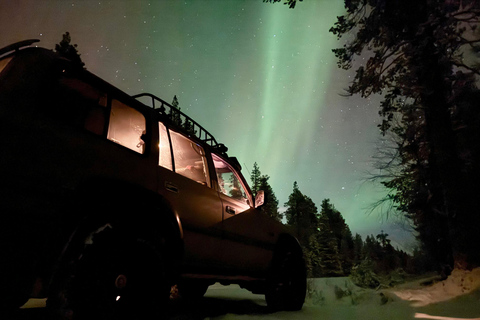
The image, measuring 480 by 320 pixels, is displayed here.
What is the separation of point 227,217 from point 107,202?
68.9 inches

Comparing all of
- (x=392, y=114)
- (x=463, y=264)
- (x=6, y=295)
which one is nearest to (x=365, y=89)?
(x=392, y=114)

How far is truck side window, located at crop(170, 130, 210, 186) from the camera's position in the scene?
3516 mm

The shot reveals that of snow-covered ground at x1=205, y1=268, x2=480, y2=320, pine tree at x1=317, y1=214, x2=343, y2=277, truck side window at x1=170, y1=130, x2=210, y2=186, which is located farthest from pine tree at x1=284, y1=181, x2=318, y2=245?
truck side window at x1=170, y1=130, x2=210, y2=186

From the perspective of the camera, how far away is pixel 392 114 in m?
9.36

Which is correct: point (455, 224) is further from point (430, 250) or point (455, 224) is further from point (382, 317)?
point (430, 250)

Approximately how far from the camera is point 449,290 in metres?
5.00

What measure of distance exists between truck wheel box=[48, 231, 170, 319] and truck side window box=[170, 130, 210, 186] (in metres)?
1.44

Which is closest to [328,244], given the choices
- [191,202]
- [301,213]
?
[301,213]

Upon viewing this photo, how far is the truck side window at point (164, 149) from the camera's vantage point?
9.67 ft

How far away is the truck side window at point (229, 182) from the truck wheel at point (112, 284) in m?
1.85

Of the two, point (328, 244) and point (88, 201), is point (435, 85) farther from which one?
point (328, 244)

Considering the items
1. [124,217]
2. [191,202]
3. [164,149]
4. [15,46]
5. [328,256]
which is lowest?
[124,217]

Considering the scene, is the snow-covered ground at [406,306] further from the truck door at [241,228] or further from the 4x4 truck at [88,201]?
the 4x4 truck at [88,201]

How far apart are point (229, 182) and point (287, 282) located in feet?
6.11
